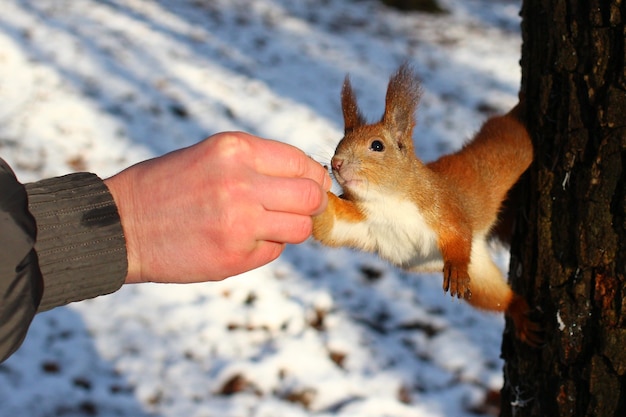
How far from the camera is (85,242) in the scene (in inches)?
49.5

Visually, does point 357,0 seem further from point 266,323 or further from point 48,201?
point 48,201

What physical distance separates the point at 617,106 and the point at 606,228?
0.83ft

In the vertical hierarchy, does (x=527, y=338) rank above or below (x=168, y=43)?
below

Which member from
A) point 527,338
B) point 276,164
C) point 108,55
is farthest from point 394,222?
point 108,55

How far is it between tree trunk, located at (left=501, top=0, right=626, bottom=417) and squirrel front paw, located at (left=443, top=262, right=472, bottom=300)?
7.8 inches

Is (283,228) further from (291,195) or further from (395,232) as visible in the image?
(395,232)

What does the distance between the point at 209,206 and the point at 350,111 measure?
2.31 feet

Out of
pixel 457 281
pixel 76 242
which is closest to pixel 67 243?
pixel 76 242

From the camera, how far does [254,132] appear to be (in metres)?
4.42

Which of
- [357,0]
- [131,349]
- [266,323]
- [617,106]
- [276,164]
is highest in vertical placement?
[357,0]

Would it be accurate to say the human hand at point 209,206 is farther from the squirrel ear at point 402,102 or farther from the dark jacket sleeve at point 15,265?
the squirrel ear at point 402,102

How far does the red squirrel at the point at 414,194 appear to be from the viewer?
1.75 m

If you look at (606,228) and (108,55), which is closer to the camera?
(606,228)

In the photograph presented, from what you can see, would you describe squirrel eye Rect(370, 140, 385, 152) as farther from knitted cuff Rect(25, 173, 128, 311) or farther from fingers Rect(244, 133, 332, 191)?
knitted cuff Rect(25, 173, 128, 311)
